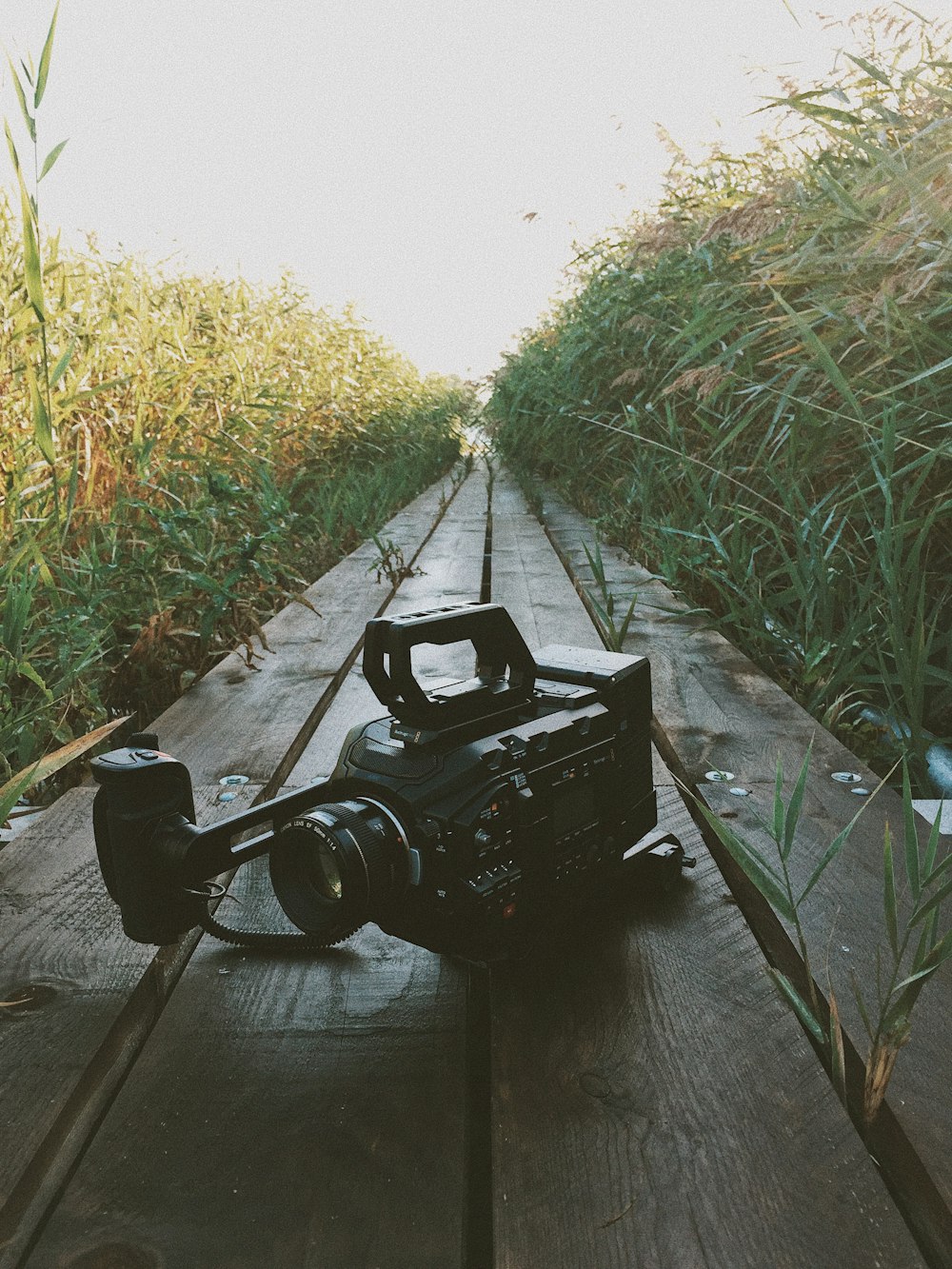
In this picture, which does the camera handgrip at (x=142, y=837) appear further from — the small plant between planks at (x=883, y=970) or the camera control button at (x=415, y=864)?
the small plant between planks at (x=883, y=970)

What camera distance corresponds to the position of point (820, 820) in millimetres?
1392

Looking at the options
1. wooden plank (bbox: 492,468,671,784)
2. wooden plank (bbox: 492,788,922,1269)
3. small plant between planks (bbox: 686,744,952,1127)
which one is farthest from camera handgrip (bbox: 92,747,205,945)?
wooden plank (bbox: 492,468,671,784)

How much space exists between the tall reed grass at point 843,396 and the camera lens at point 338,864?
1.00m

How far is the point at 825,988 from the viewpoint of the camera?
98 centimetres

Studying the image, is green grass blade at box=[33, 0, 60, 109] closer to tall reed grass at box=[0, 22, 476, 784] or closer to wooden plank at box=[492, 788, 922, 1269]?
tall reed grass at box=[0, 22, 476, 784]

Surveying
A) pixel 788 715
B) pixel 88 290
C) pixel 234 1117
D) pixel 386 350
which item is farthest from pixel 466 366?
pixel 234 1117

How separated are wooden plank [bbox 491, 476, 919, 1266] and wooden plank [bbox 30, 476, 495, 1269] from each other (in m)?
0.06

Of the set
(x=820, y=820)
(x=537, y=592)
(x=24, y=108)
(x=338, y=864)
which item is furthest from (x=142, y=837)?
(x=537, y=592)

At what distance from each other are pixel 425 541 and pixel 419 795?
11.3 feet

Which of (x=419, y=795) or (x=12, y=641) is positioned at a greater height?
(x=12, y=641)

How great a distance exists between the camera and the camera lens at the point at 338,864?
87 centimetres

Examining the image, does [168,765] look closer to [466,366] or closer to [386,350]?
[386,350]

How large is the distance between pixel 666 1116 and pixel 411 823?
32 cm

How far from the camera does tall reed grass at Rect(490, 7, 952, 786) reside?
6.25 feet
